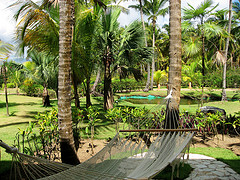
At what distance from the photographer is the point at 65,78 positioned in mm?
2396

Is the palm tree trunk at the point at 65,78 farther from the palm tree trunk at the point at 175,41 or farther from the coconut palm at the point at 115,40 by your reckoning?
the coconut palm at the point at 115,40

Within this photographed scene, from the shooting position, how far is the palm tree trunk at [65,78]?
2.39 m

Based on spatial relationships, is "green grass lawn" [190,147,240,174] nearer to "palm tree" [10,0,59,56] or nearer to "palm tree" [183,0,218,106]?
"palm tree" [183,0,218,106]

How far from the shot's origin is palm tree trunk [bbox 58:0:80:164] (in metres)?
2.39

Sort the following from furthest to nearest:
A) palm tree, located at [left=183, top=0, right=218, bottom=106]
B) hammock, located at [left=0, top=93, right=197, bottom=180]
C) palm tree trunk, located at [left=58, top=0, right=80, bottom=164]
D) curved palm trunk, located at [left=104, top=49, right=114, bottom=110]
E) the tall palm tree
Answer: the tall palm tree, curved palm trunk, located at [left=104, top=49, right=114, bottom=110], palm tree, located at [left=183, top=0, right=218, bottom=106], palm tree trunk, located at [left=58, top=0, right=80, bottom=164], hammock, located at [left=0, top=93, right=197, bottom=180]

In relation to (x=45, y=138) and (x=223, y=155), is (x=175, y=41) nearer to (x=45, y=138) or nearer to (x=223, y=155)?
(x=223, y=155)

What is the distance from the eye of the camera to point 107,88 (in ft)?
22.1

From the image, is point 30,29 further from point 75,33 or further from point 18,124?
point 18,124

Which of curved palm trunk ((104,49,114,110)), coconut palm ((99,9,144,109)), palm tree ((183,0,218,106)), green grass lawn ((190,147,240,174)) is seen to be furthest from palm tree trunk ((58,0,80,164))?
palm tree ((183,0,218,106))

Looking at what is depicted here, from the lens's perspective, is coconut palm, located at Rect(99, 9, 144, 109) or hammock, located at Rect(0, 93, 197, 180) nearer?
hammock, located at Rect(0, 93, 197, 180)

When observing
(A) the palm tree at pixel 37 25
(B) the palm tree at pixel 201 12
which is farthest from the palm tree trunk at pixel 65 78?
(B) the palm tree at pixel 201 12

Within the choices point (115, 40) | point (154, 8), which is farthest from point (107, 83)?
point (154, 8)

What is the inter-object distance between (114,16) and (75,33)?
193 cm

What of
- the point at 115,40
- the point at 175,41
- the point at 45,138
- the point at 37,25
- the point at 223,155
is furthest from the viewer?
the point at 115,40
